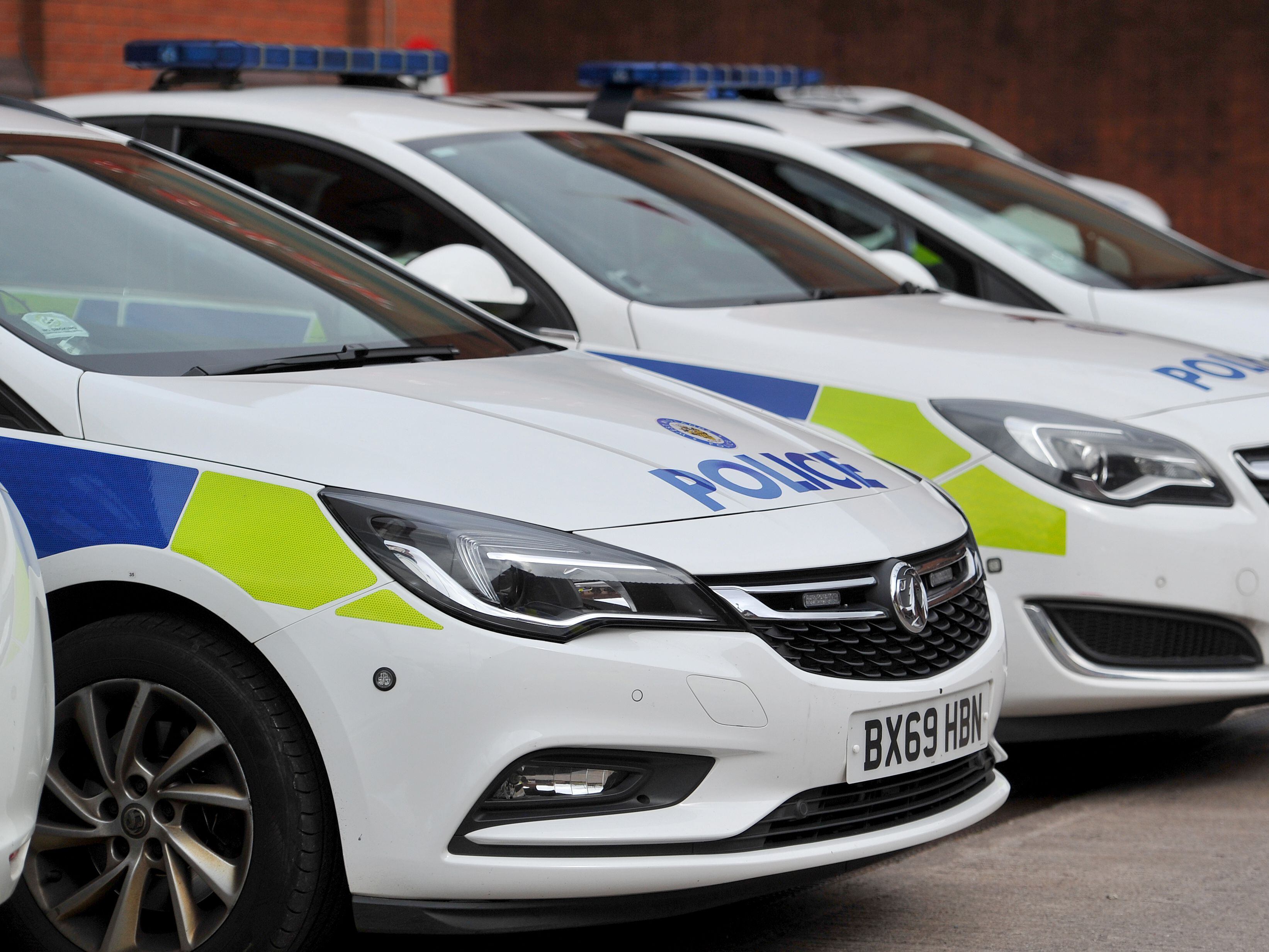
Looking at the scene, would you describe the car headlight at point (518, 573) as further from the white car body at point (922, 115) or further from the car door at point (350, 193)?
the white car body at point (922, 115)

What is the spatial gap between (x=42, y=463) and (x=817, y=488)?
4.24 feet

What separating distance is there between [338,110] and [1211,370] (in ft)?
8.11

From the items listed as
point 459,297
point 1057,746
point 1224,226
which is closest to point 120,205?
point 459,297

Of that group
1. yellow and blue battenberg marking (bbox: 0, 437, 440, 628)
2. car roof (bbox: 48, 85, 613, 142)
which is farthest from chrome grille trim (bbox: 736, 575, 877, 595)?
car roof (bbox: 48, 85, 613, 142)

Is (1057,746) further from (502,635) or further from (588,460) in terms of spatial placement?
(502,635)

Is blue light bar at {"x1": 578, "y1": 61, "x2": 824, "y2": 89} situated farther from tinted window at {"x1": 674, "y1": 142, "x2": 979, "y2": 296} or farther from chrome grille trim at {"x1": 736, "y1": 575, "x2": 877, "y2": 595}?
chrome grille trim at {"x1": 736, "y1": 575, "x2": 877, "y2": 595}

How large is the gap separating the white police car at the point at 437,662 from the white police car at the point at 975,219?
2778mm

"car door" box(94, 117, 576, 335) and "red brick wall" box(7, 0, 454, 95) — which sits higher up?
"red brick wall" box(7, 0, 454, 95)

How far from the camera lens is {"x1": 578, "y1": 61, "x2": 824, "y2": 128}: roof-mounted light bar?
662 centimetres

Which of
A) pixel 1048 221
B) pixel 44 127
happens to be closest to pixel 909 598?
pixel 44 127

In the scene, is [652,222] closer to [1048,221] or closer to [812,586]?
[1048,221]

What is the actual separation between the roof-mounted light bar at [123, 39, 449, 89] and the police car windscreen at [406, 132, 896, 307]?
38.5 inches

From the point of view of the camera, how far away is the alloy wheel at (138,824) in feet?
9.12

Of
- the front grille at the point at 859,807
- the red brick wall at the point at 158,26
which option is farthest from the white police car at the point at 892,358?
the red brick wall at the point at 158,26
